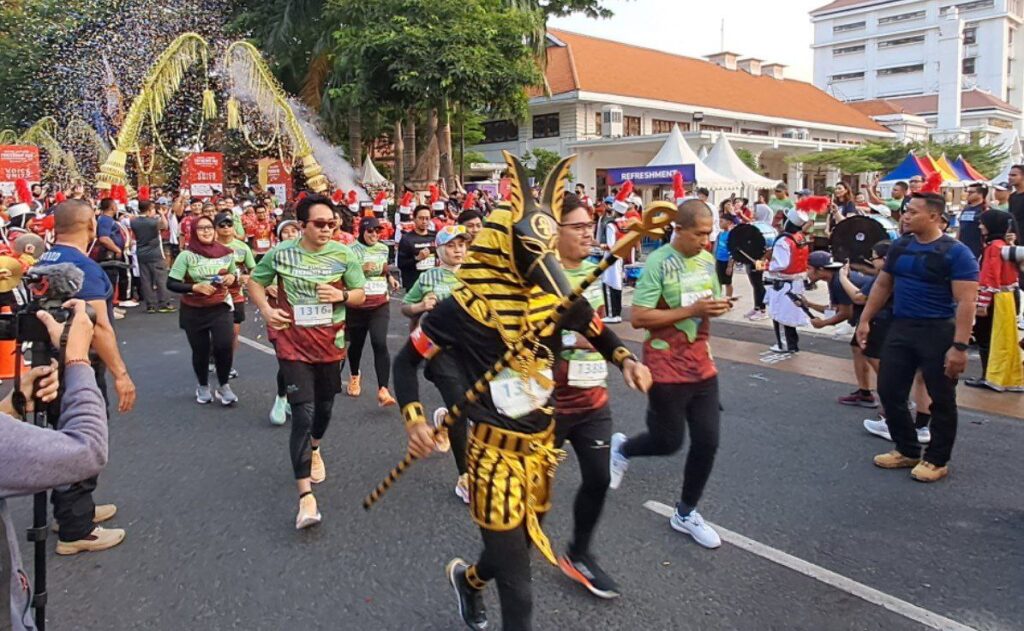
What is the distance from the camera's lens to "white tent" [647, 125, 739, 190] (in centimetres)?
2130

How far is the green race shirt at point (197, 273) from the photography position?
6828mm

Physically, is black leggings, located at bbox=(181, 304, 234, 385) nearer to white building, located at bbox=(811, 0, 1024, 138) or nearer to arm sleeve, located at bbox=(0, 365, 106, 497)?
arm sleeve, located at bbox=(0, 365, 106, 497)

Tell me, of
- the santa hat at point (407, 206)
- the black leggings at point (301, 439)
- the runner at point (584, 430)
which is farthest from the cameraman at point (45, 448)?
the santa hat at point (407, 206)

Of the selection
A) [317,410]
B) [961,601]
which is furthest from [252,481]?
[961,601]

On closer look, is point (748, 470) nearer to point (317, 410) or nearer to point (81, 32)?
point (317, 410)

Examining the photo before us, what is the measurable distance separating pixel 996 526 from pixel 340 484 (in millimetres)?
4023

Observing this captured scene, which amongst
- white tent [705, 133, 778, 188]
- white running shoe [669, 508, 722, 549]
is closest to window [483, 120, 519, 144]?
white tent [705, 133, 778, 188]

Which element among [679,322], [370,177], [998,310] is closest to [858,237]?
[998,310]

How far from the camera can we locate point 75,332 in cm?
212

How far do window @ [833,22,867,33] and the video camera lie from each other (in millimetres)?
95953

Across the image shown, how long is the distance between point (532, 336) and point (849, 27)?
96335 millimetres

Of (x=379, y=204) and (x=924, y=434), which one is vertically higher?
(x=379, y=204)

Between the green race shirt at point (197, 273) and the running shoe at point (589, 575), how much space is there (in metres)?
4.55

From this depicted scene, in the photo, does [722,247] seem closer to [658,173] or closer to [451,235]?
[451,235]
